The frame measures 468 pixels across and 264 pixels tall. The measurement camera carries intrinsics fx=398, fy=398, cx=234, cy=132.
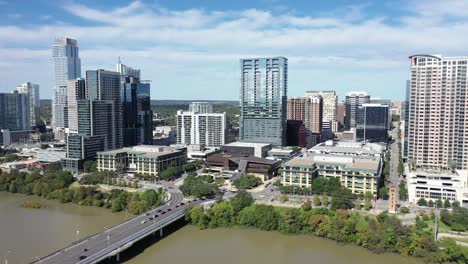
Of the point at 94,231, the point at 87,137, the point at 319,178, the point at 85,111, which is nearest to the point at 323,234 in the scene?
the point at 319,178

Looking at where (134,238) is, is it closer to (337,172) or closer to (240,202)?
(240,202)

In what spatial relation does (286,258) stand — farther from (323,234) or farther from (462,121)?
(462,121)

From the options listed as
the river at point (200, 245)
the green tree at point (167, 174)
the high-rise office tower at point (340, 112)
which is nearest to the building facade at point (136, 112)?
the green tree at point (167, 174)

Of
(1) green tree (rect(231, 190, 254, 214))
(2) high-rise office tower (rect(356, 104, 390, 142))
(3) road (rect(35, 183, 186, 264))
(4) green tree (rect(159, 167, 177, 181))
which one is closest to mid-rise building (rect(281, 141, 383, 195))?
(1) green tree (rect(231, 190, 254, 214))

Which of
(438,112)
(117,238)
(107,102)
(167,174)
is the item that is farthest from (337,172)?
(107,102)

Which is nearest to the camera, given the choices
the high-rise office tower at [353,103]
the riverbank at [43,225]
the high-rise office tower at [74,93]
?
the riverbank at [43,225]

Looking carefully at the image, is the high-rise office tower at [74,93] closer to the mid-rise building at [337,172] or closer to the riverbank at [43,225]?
the riverbank at [43,225]
